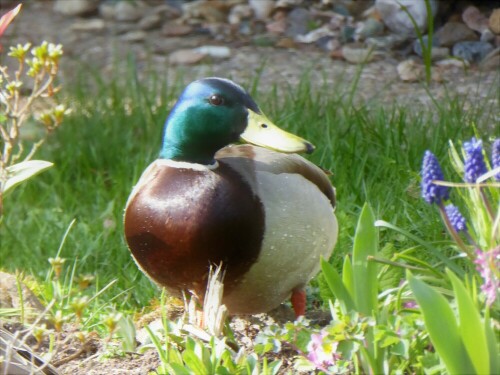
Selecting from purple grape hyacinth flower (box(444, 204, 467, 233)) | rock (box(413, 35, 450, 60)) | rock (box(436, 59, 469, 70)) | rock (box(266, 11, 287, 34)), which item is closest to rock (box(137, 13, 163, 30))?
rock (box(266, 11, 287, 34))

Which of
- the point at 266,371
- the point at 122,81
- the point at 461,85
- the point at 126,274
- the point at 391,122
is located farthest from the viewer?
the point at 122,81

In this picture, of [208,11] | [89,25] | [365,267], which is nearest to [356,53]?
[208,11]

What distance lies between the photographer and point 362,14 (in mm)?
6285

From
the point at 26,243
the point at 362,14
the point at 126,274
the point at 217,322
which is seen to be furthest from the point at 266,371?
the point at 362,14

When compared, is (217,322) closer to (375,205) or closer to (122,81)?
(375,205)

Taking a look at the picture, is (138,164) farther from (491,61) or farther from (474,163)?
(474,163)

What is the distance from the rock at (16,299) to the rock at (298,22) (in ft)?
11.4

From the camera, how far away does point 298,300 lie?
300cm

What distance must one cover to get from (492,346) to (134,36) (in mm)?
4802

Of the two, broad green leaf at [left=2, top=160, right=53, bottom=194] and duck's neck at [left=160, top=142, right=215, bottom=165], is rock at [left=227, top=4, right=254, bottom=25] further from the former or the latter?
broad green leaf at [left=2, top=160, right=53, bottom=194]

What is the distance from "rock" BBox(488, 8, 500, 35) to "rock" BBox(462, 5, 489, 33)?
0.03 metres

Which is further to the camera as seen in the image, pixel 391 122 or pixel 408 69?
pixel 408 69

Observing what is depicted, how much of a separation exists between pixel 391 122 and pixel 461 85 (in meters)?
1.08

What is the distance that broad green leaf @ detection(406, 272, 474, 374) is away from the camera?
196 cm
